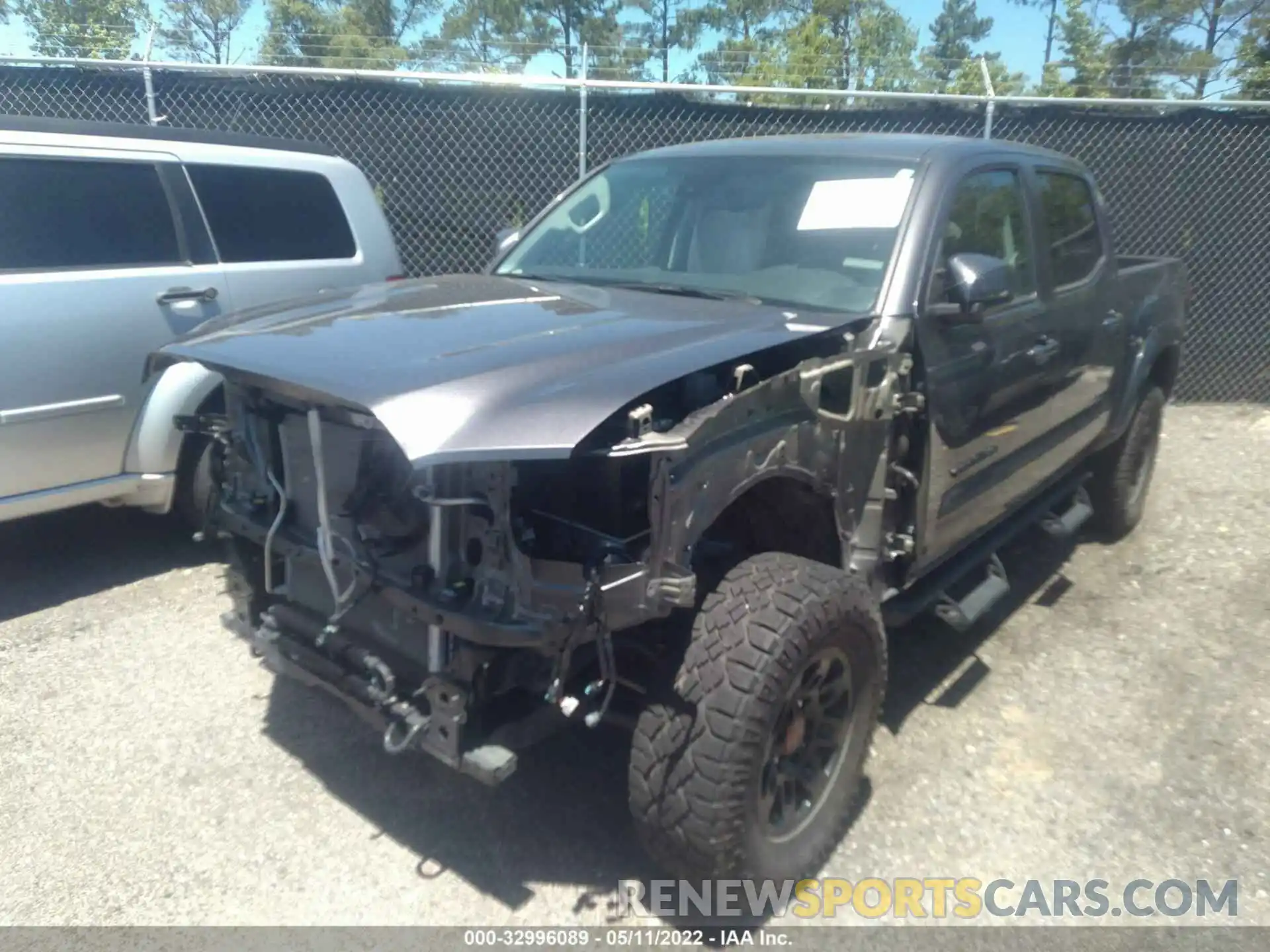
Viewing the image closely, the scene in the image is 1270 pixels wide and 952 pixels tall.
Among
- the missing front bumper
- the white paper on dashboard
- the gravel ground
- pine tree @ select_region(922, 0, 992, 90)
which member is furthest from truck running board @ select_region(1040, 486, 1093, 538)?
pine tree @ select_region(922, 0, 992, 90)

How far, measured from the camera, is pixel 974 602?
366 centimetres

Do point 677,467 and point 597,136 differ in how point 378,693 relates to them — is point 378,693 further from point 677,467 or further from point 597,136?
point 597,136

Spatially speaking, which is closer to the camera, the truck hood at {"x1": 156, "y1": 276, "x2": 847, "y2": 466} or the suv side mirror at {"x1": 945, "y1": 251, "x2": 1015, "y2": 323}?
the truck hood at {"x1": 156, "y1": 276, "x2": 847, "y2": 466}

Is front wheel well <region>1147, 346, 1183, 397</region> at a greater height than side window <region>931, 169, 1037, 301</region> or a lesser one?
lesser

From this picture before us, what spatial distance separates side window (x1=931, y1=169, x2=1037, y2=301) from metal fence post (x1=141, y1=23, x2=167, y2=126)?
5.53m

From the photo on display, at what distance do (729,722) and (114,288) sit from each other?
11.8 feet

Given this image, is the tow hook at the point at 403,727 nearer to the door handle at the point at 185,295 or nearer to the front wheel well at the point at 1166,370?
the door handle at the point at 185,295

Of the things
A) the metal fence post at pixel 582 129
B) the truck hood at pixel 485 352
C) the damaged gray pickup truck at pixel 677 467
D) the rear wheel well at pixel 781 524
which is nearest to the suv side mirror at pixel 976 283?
the damaged gray pickup truck at pixel 677 467

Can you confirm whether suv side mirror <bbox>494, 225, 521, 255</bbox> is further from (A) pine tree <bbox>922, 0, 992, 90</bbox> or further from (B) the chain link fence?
(A) pine tree <bbox>922, 0, 992, 90</bbox>

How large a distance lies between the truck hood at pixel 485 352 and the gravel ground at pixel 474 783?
1.37 meters

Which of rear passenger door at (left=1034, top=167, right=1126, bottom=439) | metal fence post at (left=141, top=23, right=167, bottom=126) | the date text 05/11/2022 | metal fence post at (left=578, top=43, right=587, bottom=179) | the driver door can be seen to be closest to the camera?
the date text 05/11/2022

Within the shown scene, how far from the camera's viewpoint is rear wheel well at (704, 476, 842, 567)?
305cm

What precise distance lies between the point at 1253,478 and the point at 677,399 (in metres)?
6.00

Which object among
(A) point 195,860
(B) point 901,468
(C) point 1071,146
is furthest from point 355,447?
(C) point 1071,146
